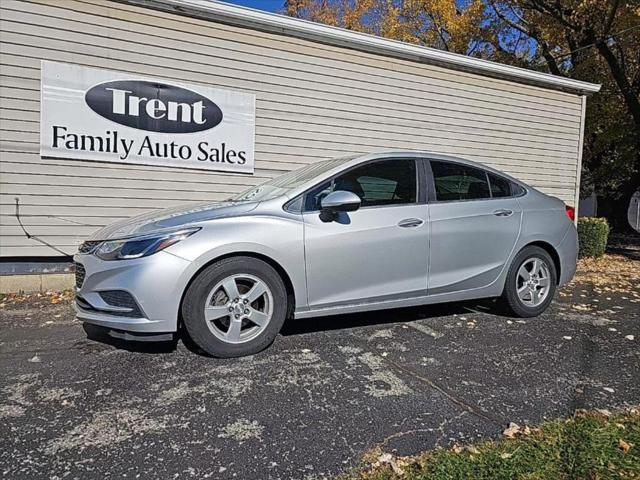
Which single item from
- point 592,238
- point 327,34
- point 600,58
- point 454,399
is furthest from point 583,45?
point 454,399

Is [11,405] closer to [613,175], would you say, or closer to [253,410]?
[253,410]

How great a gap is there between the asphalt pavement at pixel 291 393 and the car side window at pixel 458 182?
1214 mm

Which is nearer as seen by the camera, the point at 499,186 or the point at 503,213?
the point at 503,213

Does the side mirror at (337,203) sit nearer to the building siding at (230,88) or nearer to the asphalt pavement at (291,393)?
the asphalt pavement at (291,393)

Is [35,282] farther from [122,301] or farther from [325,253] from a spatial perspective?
[325,253]

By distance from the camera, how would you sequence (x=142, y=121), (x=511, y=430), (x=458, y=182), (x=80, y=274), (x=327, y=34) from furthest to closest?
(x=327, y=34)
(x=142, y=121)
(x=458, y=182)
(x=80, y=274)
(x=511, y=430)

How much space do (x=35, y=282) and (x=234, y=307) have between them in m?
3.52

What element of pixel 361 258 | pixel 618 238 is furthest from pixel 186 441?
pixel 618 238

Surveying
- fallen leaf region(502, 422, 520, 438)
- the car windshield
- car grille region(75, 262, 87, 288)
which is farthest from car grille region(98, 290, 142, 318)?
fallen leaf region(502, 422, 520, 438)

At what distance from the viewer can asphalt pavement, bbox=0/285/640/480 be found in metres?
2.37

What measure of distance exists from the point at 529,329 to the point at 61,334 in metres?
4.17

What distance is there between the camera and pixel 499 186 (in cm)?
475

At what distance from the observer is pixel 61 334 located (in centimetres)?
425

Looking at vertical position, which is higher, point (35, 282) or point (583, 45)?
point (583, 45)
